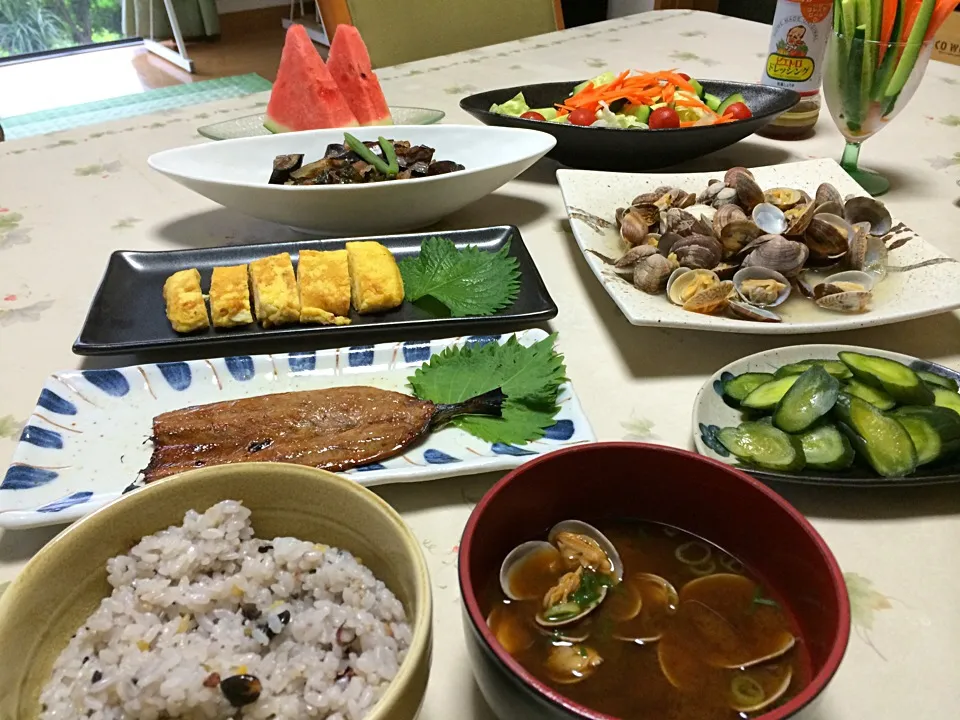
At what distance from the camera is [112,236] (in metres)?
1.48

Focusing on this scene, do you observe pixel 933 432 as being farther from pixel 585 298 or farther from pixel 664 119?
pixel 664 119

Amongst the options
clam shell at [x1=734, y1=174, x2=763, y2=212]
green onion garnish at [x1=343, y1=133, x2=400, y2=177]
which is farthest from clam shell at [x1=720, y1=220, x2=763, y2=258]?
green onion garnish at [x1=343, y1=133, x2=400, y2=177]

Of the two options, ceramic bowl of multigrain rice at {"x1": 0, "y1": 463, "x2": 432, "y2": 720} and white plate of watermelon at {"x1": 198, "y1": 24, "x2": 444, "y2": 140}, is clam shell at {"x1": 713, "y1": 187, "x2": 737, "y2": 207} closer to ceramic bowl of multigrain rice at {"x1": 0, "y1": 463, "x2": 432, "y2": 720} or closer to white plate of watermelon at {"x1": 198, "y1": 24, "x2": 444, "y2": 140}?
white plate of watermelon at {"x1": 198, "y1": 24, "x2": 444, "y2": 140}

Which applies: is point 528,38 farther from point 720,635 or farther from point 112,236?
point 720,635

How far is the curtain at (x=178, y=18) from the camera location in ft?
20.5

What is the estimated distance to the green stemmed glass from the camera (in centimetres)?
145

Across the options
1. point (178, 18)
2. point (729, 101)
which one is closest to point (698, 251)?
point (729, 101)

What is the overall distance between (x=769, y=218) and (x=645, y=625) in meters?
0.91

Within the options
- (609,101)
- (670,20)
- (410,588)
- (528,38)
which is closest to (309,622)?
(410,588)

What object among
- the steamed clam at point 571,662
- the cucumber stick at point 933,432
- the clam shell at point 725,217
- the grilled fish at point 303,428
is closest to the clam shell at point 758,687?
the steamed clam at point 571,662

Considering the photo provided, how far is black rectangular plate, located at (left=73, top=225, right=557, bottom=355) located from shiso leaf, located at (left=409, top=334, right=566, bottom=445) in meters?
0.08

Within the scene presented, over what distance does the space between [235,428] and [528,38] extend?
2126 mm

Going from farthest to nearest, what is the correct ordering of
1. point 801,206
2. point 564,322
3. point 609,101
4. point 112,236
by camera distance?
point 609,101 → point 112,236 → point 801,206 → point 564,322

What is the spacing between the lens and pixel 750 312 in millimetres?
1104
